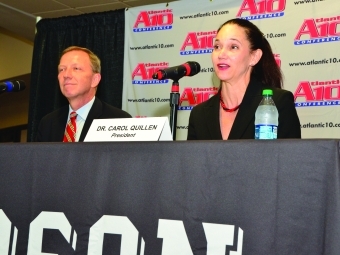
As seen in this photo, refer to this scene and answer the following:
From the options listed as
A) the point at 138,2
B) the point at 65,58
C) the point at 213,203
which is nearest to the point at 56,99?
the point at 138,2

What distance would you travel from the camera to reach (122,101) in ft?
16.1

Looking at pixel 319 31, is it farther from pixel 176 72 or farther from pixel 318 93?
pixel 176 72

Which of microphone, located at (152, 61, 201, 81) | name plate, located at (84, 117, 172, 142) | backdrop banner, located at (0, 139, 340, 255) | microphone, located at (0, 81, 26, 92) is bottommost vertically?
backdrop banner, located at (0, 139, 340, 255)

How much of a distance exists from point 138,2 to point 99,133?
12.3 feet

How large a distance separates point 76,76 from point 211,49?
147 centimetres

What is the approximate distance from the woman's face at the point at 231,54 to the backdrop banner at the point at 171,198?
3.28 ft

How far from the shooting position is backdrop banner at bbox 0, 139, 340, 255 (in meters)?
1.41

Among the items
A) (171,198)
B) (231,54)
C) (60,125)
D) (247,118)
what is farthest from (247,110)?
(60,125)

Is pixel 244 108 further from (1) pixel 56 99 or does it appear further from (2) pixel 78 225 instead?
(1) pixel 56 99

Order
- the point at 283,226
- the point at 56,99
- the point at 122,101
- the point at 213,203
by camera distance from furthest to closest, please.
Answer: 1. the point at 56,99
2. the point at 122,101
3. the point at 213,203
4. the point at 283,226

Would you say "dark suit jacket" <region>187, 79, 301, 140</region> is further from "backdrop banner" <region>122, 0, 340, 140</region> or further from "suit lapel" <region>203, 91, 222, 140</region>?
"backdrop banner" <region>122, 0, 340, 140</region>

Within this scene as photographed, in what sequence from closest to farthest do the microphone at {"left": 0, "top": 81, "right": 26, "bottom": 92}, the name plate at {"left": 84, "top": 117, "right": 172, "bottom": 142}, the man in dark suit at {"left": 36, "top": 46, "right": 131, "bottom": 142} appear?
the name plate at {"left": 84, "top": 117, "right": 172, "bottom": 142} → the microphone at {"left": 0, "top": 81, "right": 26, "bottom": 92} → the man in dark suit at {"left": 36, "top": 46, "right": 131, "bottom": 142}

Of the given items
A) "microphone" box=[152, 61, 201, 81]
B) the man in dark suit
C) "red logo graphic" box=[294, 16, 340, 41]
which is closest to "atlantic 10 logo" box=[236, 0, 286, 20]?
"red logo graphic" box=[294, 16, 340, 41]

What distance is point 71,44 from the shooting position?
540 cm
